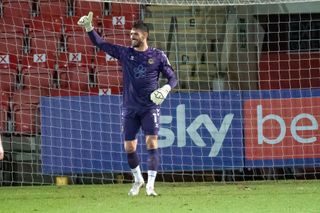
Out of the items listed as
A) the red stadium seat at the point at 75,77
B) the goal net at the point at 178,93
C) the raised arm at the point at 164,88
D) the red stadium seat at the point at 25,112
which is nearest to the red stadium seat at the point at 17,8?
the goal net at the point at 178,93

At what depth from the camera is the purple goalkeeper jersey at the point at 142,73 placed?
746 cm

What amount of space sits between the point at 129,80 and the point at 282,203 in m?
2.23

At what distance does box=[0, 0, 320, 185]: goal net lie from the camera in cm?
936

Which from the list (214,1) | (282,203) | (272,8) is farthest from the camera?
(272,8)

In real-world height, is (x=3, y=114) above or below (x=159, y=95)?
below

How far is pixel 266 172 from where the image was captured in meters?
9.60

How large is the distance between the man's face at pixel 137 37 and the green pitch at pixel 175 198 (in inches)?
66.9

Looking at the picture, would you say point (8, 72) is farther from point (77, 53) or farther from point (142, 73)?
point (142, 73)

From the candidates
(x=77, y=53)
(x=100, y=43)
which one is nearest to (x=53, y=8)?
(x=77, y=53)

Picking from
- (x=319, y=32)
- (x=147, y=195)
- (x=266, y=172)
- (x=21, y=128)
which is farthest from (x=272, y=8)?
(x=147, y=195)

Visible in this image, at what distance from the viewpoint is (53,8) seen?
12109 millimetres

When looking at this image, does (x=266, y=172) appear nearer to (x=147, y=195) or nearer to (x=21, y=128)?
(x=147, y=195)

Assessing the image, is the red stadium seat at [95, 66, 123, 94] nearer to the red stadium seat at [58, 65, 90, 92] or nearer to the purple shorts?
the red stadium seat at [58, 65, 90, 92]

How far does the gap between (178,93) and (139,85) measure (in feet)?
6.80
